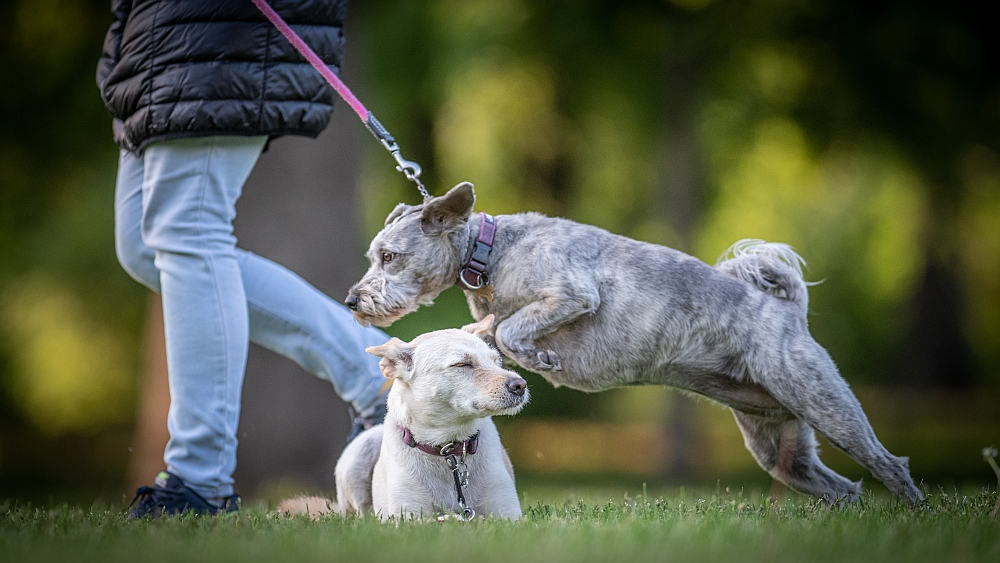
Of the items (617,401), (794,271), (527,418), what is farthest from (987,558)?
(617,401)

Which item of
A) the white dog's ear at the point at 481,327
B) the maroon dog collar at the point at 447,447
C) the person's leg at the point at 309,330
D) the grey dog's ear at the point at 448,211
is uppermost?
the grey dog's ear at the point at 448,211

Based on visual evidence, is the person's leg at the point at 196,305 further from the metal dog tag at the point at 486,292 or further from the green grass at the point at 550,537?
the metal dog tag at the point at 486,292

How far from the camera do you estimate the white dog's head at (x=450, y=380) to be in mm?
4129

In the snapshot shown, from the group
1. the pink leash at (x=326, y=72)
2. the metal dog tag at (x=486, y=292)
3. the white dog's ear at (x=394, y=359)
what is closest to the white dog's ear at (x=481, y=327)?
the metal dog tag at (x=486, y=292)

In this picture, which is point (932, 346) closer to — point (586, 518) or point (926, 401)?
point (926, 401)

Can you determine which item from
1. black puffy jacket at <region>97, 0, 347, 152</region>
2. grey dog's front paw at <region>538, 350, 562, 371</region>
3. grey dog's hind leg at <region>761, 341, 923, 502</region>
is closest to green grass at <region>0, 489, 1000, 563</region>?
grey dog's hind leg at <region>761, 341, 923, 502</region>

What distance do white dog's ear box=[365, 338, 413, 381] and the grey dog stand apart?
0.31 meters

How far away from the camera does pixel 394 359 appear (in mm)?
4309

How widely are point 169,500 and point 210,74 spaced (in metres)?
1.88

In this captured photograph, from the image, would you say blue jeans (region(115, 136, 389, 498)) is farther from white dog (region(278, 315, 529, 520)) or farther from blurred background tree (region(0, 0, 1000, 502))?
blurred background tree (region(0, 0, 1000, 502))

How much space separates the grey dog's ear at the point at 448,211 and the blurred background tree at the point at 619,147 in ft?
16.4

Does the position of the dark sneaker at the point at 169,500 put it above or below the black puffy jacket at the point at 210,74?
below

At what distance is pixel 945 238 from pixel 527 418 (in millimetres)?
8123

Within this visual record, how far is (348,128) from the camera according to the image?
9828 millimetres
